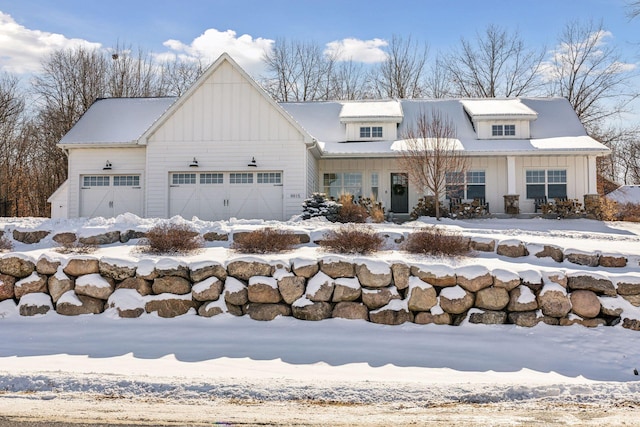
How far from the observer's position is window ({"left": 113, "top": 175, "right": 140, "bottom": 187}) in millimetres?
18094

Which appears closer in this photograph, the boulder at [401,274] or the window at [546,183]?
the boulder at [401,274]

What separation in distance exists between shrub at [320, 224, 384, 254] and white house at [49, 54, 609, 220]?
8.19m

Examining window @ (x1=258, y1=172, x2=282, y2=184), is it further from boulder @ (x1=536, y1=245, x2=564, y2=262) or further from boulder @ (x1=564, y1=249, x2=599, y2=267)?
boulder @ (x1=564, y1=249, x2=599, y2=267)

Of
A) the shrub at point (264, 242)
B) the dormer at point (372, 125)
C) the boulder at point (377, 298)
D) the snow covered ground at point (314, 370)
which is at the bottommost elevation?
the snow covered ground at point (314, 370)

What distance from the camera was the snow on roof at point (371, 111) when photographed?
67.6 ft

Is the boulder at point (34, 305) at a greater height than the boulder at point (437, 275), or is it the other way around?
the boulder at point (437, 275)

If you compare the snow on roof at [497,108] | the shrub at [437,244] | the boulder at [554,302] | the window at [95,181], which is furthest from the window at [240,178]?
the boulder at [554,302]

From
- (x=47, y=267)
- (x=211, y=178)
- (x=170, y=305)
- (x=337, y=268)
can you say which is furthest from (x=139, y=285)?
(x=211, y=178)

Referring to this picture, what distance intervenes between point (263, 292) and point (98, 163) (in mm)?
13813

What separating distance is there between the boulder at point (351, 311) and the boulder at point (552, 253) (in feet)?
10.7

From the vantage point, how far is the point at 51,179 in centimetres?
3284

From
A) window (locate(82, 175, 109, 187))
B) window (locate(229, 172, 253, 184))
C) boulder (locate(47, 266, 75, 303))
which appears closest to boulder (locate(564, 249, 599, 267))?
boulder (locate(47, 266, 75, 303))

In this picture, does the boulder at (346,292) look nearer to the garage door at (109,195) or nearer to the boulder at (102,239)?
the boulder at (102,239)

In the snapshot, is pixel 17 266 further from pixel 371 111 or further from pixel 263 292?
pixel 371 111
